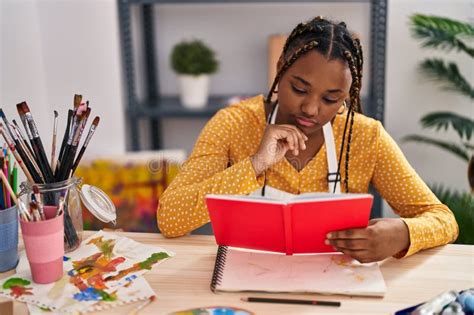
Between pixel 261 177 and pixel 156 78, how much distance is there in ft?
4.98

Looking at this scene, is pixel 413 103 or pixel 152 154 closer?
pixel 152 154

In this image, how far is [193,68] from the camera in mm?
2592

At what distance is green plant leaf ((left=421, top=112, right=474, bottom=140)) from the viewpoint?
2.46 m

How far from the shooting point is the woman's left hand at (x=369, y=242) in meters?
1.08

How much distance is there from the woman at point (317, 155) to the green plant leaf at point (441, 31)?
1047 millimetres

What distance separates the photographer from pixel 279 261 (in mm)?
1109

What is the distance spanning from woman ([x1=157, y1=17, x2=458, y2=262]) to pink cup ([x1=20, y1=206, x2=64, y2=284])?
27 cm

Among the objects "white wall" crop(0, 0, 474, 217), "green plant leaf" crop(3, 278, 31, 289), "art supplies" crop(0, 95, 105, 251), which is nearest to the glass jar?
"art supplies" crop(0, 95, 105, 251)

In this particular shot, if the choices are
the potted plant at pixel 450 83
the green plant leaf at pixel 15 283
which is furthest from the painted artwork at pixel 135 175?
the potted plant at pixel 450 83

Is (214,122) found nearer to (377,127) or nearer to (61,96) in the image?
(377,127)

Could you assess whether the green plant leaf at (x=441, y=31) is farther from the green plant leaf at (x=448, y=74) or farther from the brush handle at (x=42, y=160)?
the brush handle at (x=42, y=160)

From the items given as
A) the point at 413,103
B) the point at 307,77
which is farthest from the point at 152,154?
the point at 413,103

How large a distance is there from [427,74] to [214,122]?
1.53 meters

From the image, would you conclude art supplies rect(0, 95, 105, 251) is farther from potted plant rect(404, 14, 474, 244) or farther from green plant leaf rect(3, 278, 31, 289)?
potted plant rect(404, 14, 474, 244)
